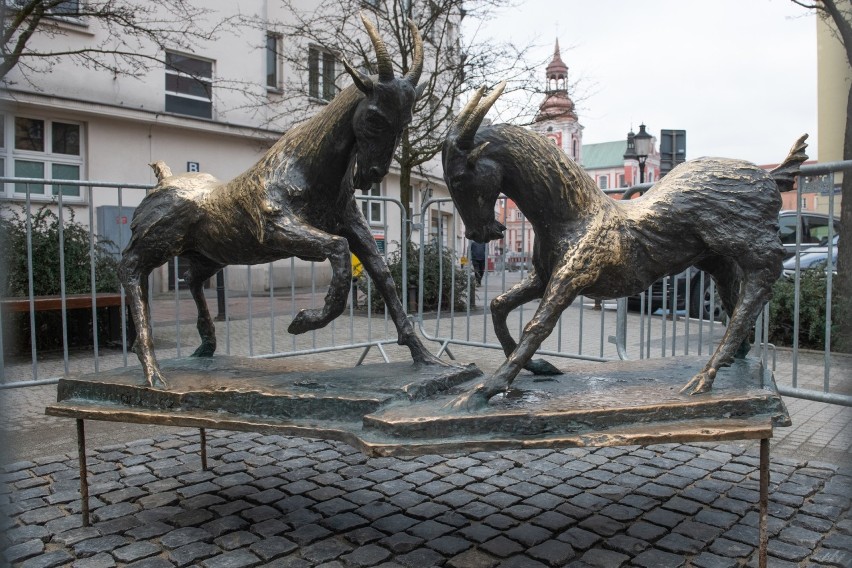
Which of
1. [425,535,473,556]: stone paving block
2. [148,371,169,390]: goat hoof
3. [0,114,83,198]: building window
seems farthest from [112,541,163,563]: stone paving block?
[0,114,83,198]: building window

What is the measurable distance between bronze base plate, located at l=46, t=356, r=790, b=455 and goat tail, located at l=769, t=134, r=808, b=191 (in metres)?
0.78

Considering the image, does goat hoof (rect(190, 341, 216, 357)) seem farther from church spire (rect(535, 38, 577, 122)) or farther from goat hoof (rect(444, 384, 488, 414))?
church spire (rect(535, 38, 577, 122))

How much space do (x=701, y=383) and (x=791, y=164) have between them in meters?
1.01

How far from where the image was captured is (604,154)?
74.4 m

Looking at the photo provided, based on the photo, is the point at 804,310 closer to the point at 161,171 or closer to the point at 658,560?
the point at 658,560

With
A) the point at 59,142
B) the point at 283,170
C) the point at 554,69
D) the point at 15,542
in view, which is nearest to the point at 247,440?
the point at 15,542

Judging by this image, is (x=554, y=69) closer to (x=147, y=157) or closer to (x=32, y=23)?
(x=32, y=23)

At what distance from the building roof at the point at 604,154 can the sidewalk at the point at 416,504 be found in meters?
71.0

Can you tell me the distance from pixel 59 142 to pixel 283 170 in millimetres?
13800

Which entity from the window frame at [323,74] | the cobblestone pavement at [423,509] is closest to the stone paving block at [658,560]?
the cobblestone pavement at [423,509]

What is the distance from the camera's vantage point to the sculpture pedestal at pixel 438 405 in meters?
2.22

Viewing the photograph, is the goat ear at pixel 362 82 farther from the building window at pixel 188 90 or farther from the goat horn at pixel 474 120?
the building window at pixel 188 90

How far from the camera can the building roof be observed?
7256cm

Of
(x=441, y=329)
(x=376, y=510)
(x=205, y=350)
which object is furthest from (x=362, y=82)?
(x=441, y=329)
